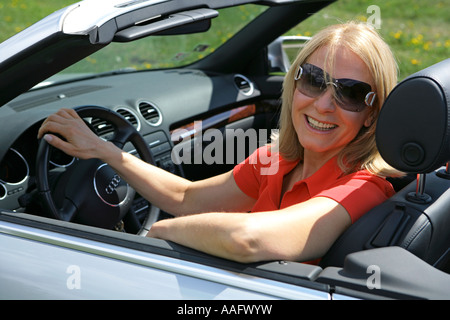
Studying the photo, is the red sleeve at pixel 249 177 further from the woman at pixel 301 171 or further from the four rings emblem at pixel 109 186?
the four rings emblem at pixel 109 186

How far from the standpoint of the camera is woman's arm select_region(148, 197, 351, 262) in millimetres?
1583

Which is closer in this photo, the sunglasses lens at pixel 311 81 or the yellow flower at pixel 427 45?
the sunglasses lens at pixel 311 81

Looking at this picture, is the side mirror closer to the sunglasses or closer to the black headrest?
the sunglasses

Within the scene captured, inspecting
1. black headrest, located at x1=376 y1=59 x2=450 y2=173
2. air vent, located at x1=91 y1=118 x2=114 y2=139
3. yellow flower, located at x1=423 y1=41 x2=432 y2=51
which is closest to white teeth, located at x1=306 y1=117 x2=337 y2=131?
black headrest, located at x1=376 y1=59 x2=450 y2=173

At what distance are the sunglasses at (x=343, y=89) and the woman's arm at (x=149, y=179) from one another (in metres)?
0.62

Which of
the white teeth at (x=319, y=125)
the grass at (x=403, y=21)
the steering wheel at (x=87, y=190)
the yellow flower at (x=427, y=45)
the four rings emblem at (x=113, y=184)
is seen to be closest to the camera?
the white teeth at (x=319, y=125)

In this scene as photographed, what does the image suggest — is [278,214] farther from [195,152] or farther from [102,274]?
[195,152]

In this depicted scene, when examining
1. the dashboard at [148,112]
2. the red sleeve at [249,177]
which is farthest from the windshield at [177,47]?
the red sleeve at [249,177]

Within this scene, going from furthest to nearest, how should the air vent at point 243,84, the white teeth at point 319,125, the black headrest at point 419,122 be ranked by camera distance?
the air vent at point 243,84, the white teeth at point 319,125, the black headrest at point 419,122

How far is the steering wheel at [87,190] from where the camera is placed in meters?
2.24

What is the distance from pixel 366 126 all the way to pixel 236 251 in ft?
2.60

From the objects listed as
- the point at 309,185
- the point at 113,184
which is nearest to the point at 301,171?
the point at 309,185

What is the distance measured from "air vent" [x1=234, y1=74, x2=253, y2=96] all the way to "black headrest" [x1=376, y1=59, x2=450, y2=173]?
Answer: 2269 millimetres
